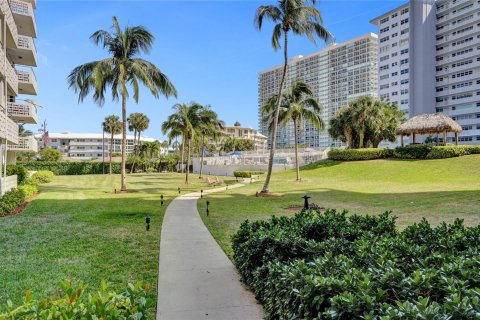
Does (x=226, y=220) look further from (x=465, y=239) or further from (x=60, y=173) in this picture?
(x=60, y=173)

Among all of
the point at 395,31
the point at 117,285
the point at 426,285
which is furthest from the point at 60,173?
the point at 395,31

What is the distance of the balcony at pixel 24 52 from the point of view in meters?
24.2

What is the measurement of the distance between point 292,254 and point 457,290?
2499 mm

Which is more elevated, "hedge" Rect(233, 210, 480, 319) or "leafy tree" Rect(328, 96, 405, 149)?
"leafy tree" Rect(328, 96, 405, 149)

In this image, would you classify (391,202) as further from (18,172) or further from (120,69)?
(18,172)

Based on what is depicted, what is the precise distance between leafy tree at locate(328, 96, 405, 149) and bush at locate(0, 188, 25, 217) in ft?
129

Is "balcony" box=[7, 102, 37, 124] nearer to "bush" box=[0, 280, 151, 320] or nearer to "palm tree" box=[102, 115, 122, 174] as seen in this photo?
"bush" box=[0, 280, 151, 320]

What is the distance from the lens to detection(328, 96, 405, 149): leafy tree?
143 ft

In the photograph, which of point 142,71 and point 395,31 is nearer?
point 142,71

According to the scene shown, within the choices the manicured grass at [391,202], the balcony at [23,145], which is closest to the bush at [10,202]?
the manicured grass at [391,202]

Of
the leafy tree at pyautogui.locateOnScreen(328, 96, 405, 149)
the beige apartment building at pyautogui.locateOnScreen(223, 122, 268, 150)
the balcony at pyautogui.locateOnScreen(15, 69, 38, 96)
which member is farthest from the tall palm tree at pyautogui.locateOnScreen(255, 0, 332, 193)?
the beige apartment building at pyautogui.locateOnScreen(223, 122, 268, 150)

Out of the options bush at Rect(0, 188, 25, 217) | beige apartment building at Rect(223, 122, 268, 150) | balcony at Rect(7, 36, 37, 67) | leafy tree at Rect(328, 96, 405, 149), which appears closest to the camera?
bush at Rect(0, 188, 25, 217)

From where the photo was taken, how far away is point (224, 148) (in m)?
109

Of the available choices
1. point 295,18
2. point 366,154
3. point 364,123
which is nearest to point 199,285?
point 295,18
